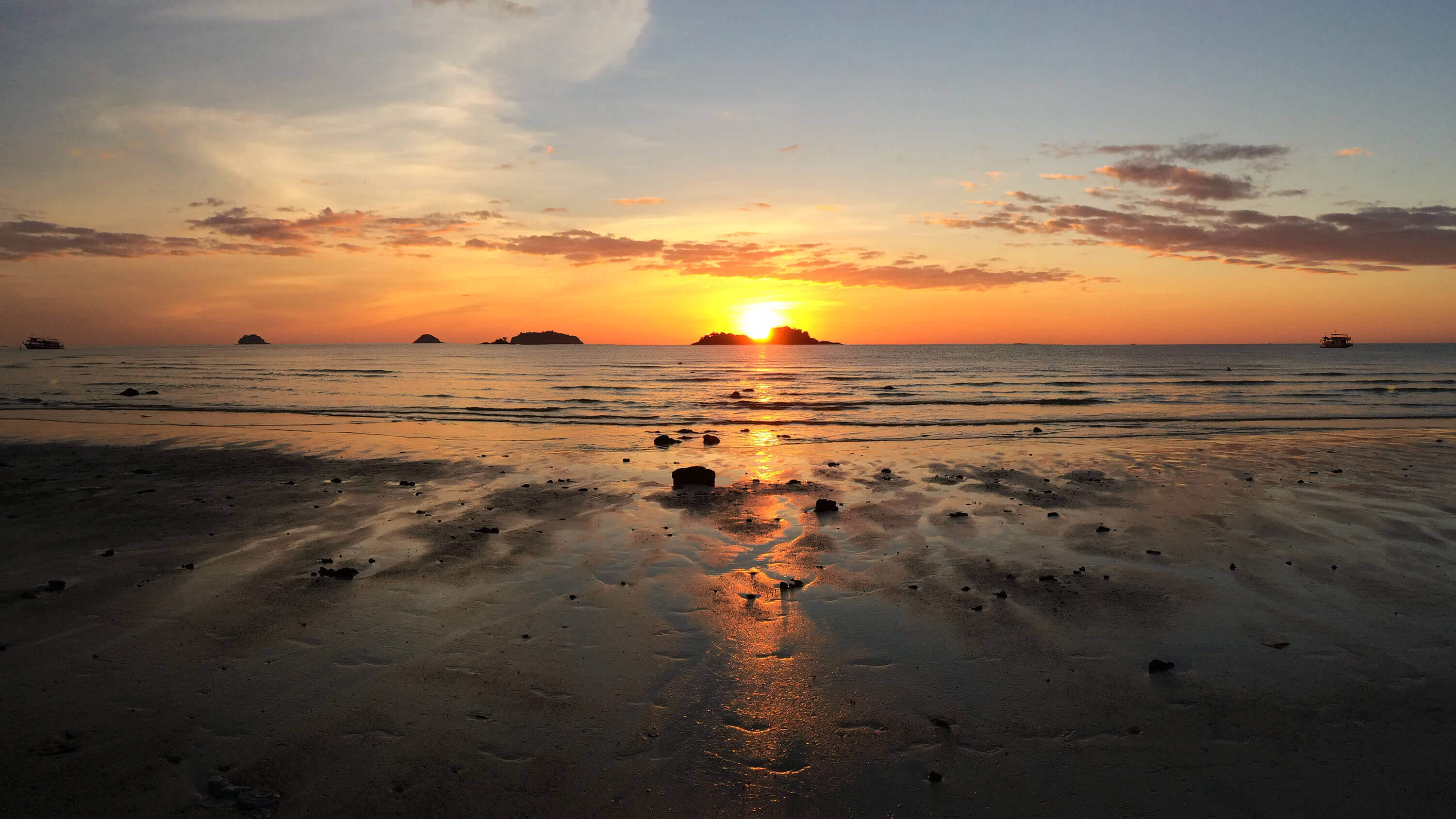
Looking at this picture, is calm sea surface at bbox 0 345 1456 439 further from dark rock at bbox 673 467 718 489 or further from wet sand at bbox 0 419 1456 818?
wet sand at bbox 0 419 1456 818

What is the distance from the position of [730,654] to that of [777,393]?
151 ft

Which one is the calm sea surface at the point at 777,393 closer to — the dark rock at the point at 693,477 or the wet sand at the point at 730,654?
the dark rock at the point at 693,477

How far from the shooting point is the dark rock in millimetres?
15250

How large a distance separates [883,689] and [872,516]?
257 inches

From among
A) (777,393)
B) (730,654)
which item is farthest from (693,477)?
(777,393)

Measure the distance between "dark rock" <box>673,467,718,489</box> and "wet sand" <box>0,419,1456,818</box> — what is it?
124 cm

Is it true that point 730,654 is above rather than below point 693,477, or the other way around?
below

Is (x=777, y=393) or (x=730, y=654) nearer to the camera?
(x=730, y=654)

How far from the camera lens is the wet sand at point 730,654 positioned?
4.69 metres

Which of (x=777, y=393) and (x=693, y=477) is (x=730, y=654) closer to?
(x=693, y=477)

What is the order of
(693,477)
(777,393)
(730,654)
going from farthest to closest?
(777,393)
(693,477)
(730,654)

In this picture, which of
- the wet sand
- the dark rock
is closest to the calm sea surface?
the dark rock

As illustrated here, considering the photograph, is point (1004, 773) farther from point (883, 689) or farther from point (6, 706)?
point (6, 706)

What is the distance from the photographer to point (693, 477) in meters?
15.3
